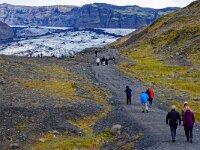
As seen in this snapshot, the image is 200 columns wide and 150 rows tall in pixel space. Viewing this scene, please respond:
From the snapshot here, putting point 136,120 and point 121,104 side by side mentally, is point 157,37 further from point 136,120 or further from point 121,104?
point 136,120

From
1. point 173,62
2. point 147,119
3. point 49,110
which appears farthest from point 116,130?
point 173,62

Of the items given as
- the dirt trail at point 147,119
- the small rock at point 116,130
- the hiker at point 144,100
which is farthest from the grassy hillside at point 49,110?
the hiker at point 144,100

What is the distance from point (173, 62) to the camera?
9269cm

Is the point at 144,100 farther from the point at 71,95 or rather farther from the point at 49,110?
the point at 71,95

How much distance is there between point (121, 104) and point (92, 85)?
12938mm

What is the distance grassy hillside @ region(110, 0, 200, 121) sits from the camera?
201ft

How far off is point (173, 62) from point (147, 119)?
53035 mm

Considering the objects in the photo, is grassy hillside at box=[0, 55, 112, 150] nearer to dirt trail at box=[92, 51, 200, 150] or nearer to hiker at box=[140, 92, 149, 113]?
dirt trail at box=[92, 51, 200, 150]

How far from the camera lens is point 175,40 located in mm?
116938

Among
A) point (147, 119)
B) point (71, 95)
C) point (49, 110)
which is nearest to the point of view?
point (147, 119)

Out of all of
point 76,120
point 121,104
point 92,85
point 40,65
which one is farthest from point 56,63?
point 76,120

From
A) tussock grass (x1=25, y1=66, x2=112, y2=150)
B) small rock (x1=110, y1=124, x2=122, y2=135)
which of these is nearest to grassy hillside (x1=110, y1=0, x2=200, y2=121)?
tussock grass (x1=25, y1=66, x2=112, y2=150)

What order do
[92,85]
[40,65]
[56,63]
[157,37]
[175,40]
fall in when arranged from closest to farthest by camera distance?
1. [92,85]
2. [40,65]
3. [56,63]
4. [175,40]
5. [157,37]

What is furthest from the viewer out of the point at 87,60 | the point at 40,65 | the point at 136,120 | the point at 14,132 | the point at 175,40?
the point at 175,40
